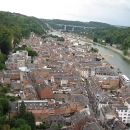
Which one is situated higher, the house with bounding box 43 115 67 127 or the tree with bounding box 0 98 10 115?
the tree with bounding box 0 98 10 115

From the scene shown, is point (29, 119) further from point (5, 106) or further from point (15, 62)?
point (15, 62)

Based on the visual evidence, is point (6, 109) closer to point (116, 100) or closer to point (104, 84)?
point (116, 100)

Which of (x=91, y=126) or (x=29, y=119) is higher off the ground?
(x=29, y=119)

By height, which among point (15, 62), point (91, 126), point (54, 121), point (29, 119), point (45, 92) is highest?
point (15, 62)

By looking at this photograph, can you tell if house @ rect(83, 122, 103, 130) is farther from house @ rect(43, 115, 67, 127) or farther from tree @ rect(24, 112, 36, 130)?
tree @ rect(24, 112, 36, 130)

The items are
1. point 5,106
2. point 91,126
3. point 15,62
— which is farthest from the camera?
point 15,62

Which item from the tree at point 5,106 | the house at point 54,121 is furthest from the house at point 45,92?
the tree at point 5,106

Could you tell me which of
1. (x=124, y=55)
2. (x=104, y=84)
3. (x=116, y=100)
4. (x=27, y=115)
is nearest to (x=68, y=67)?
(x=104, y=84)

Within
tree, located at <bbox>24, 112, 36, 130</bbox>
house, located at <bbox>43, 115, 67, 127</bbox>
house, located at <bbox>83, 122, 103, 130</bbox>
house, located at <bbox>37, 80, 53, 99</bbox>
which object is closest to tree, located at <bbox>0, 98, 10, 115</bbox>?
tree, located at <bbox>24, 112, 36, 130</bbox>

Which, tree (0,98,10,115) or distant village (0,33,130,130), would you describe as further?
distant village (0,33,130,130)

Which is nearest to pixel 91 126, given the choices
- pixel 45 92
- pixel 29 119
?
pixel 29 119
